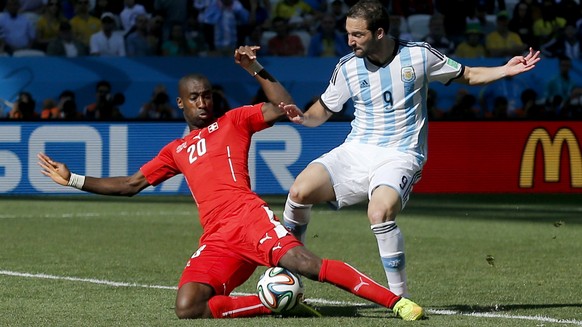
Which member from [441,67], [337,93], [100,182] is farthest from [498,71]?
[100,182]

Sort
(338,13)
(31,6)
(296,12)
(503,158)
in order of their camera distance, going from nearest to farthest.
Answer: (503,158)
(31,6)
(338,13)
(296,12)

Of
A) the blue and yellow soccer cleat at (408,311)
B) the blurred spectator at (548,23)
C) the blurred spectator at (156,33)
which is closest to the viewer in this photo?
the blue and yellow soccer cleat at (408,311)

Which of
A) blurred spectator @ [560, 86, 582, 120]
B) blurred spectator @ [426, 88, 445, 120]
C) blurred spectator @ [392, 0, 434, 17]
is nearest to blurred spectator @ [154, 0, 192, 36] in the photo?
blurred spectator @ [392, 0, 434, 17]

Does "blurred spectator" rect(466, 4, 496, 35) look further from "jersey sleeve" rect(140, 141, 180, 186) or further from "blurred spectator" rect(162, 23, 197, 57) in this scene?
"jersey sleeve" rect(140, 141, 180, 186)

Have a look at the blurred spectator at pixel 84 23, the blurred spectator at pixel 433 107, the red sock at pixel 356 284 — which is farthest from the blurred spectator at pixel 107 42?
the red sock at pixel 356 284

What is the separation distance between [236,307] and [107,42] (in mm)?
13614

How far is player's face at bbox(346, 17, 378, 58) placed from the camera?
25.7ft

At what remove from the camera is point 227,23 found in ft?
70.1

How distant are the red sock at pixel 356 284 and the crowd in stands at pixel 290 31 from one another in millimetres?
11768

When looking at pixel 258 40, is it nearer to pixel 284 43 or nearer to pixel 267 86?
pixel 284 43

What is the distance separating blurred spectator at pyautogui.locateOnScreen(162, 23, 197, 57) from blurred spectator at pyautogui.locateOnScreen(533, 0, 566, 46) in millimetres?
6252

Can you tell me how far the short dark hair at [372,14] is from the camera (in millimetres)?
7855

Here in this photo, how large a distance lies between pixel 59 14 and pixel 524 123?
26.4 feet

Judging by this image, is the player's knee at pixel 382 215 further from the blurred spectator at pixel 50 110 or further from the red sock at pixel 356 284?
the blurred spectator at pixel 50 110
